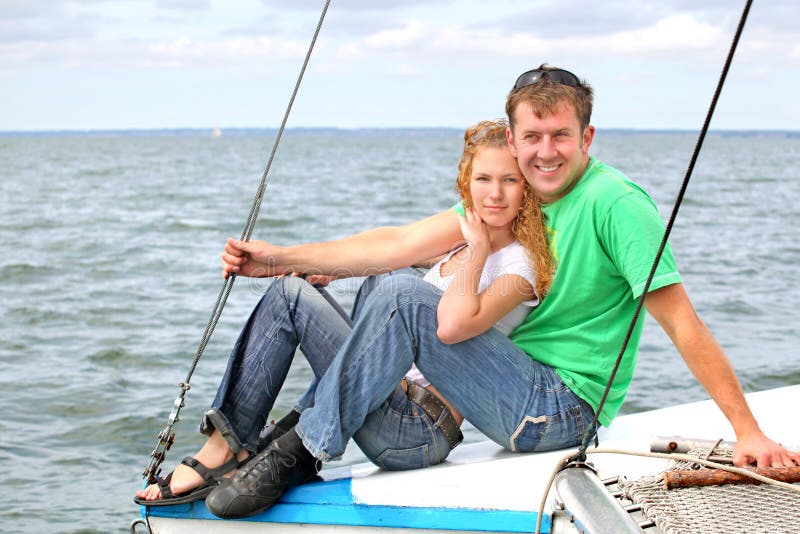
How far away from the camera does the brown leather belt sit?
2.84 meters

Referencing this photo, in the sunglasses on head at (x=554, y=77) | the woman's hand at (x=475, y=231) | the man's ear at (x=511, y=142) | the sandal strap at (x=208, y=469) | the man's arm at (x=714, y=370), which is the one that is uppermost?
the sunglasses on head at (x=554, y=77)

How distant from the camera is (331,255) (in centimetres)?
324

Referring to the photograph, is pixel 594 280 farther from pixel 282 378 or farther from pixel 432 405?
pixel 282 378

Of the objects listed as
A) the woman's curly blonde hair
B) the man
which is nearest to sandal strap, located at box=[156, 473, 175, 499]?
the man

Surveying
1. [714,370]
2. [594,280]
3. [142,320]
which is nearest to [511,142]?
[594,280]

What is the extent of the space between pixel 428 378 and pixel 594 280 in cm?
54

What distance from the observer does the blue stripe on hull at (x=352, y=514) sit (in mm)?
2646

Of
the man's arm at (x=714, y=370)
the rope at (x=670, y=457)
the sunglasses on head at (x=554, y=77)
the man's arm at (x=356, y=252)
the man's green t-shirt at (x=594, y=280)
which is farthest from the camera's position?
the man's arm at (x=356, y=252)

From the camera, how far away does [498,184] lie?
285cm

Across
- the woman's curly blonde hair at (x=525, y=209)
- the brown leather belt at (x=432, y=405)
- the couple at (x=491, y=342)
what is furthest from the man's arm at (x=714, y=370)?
the brown leather belt at (x=432, y=405)

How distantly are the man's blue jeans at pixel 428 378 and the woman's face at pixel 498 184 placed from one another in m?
0.30

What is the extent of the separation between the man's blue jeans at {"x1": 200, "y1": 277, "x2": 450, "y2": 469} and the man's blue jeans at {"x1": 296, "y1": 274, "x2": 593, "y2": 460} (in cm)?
11

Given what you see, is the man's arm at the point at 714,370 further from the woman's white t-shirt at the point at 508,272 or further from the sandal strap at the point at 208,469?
the sandal strap at the point at 208,469

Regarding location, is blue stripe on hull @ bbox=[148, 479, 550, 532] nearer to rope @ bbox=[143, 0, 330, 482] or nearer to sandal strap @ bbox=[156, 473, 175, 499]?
sandal strap @ bbox=[156, 473, 175, 499]
